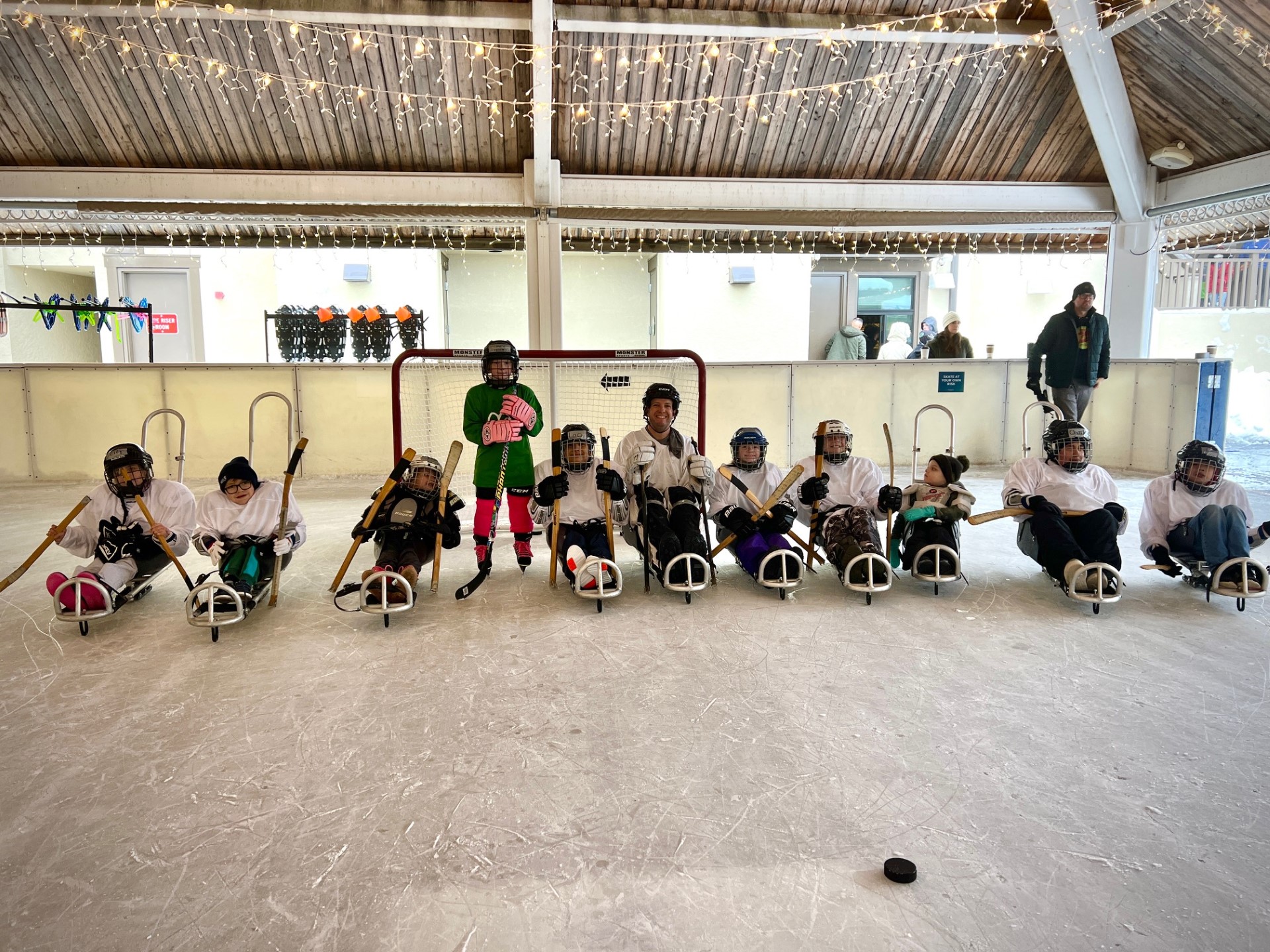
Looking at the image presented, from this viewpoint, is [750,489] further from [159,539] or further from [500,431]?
[159,539]

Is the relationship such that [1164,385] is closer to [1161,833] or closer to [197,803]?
[1161,833]

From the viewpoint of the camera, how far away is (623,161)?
8.56 m

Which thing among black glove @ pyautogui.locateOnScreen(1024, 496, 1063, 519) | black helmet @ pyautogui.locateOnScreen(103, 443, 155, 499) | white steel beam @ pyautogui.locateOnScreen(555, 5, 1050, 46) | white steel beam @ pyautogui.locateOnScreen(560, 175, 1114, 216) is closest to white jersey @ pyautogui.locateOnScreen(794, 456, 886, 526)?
black glove @ pyautogui.locateOnScreen(1024, 496, 1063, 519)

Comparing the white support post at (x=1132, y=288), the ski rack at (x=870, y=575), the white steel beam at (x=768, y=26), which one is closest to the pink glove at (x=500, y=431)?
the ski rack at (x=870, y=575)

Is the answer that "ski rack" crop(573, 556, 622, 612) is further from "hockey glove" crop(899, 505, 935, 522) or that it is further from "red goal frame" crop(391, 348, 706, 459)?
"red goal frame" crop(391, 348, 706, 459)

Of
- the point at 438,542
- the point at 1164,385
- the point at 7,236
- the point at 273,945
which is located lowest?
the point at 273,945

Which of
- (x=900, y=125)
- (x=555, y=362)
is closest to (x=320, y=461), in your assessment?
(x=555, y=362)

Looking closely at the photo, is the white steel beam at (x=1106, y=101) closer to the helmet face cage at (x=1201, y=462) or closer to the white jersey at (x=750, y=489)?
the helmet face cage at (x=1201, y=462)

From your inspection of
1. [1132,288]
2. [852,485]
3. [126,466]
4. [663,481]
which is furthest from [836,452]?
[1132,288]

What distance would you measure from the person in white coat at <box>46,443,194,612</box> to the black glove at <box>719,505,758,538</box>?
289cm

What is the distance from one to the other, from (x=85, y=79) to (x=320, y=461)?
166 inches

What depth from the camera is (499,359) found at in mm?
4773

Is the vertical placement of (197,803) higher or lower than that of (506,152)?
lower

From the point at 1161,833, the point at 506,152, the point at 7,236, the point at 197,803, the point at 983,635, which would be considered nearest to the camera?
the point at 1161,833
